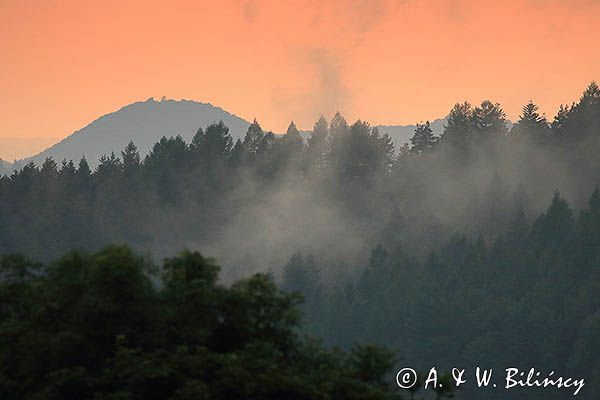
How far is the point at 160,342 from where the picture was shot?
23.1m

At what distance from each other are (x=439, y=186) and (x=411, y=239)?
1406cm

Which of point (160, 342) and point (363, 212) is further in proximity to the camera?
point (363, 212)

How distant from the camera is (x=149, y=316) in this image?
23.3m

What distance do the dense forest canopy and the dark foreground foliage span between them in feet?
222

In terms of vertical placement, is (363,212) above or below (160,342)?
above

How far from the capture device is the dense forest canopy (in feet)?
325

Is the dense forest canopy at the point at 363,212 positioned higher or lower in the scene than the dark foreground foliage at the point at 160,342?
higher

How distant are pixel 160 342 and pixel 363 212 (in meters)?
122

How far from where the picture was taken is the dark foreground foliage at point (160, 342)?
21938 mm

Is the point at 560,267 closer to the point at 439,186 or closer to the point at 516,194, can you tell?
the point at 516,194

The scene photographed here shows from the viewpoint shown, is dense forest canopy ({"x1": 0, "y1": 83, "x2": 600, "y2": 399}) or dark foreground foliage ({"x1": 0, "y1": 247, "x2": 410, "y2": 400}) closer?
dark foreground foliage ({"x1": 0, "y1": 247, "x2": 410, "y2": 400})

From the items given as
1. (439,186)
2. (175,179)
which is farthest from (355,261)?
(175,179)

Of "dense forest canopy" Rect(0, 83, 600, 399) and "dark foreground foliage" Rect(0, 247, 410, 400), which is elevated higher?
"dense forest canopy" Rect(0, 83, 600, 399)

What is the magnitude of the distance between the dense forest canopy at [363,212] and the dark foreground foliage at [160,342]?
67600 millimetres
